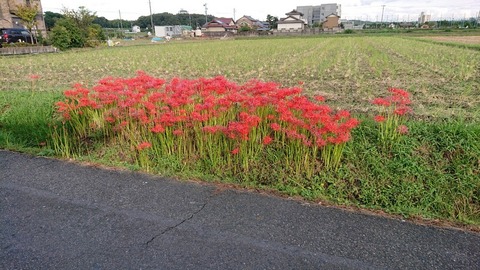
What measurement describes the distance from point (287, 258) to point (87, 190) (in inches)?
102

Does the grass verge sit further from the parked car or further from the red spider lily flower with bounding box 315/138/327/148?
the parked car

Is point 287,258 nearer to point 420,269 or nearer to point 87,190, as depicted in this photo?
point 420,269

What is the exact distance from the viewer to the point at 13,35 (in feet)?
102

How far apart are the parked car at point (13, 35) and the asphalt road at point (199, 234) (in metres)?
34.1

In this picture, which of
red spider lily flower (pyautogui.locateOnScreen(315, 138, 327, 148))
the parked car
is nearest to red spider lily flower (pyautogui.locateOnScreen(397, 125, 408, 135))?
red spider lily flower (pyautogui.locateOnScreen(315, 138, 327, 148))

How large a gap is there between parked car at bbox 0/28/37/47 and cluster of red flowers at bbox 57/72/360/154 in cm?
3244

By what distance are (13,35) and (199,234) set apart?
37275 millimetres

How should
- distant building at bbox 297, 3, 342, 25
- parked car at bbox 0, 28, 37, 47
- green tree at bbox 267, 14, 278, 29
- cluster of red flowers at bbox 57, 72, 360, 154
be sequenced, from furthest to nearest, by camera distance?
distant building at bbox 297, 3, 342, 25 < green tree at bbox 267, 14, 278, 29 < parked car at bbox 0, 28, 37, 47 < cluster of red flowers at bbox 57, 72, 360, 154

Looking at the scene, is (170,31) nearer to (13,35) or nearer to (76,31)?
(76,31)

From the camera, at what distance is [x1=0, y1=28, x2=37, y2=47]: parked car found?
30203 millimetres

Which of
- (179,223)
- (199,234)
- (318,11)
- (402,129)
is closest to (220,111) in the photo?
(179,223)

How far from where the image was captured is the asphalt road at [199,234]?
253cm

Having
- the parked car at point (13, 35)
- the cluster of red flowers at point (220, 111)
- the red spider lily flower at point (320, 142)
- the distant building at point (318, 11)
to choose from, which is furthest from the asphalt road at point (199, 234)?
the distant building at point (318, 11)

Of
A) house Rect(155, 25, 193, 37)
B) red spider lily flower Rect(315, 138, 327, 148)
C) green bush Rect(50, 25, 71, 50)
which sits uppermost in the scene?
house Rect(155, 25, 193, 37)
